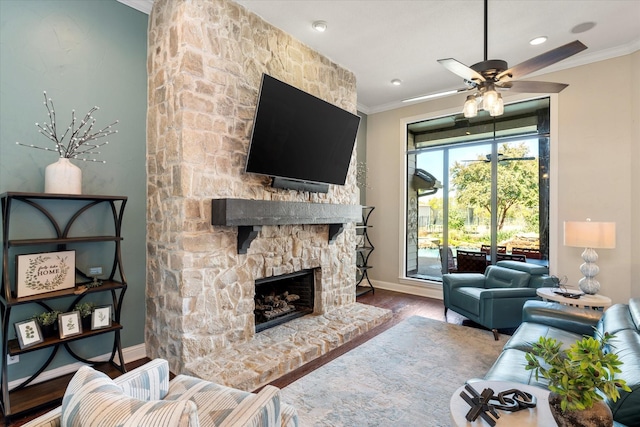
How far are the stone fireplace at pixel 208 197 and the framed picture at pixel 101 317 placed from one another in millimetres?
431

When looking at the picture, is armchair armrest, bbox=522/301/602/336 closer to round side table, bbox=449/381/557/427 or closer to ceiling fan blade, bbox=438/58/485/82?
round side table, bbox=449/381/557/427

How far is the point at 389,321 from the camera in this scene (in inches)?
165

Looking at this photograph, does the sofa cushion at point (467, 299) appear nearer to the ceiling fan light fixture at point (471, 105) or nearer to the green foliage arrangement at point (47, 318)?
the ceiling fan light fixture at point (471, 105)

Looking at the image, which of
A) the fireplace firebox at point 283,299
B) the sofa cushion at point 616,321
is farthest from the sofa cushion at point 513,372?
the fireplace firebox at point 283,299

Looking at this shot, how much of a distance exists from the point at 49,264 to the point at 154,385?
1621 millimetres

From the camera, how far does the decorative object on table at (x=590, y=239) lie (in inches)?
125

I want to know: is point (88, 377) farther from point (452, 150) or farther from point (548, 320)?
point (452, 150)

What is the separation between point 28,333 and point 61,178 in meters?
1.10

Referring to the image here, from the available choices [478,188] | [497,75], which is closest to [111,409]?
[497,75]

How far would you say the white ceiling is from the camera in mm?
3070

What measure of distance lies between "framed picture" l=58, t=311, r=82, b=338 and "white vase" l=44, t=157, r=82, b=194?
90 cm

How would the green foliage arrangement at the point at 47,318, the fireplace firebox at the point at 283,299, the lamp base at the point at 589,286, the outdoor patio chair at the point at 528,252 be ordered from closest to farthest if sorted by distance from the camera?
the green foliage arrangement at the point at 47,318 < the lamp base at the point at 589,286 < the fireplace firebox at the point at 283,299 < the outdoor patio chair at the point at 528,252

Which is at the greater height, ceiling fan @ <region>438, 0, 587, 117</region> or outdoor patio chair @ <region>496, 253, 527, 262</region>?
ceiling fan @ <region>438, 0, 587, 117</region>

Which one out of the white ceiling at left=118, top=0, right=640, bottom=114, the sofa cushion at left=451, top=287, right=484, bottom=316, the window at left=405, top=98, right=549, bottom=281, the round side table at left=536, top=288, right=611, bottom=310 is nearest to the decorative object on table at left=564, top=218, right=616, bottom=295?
the round side table at left=536, top=288, right=611, bottom=310
